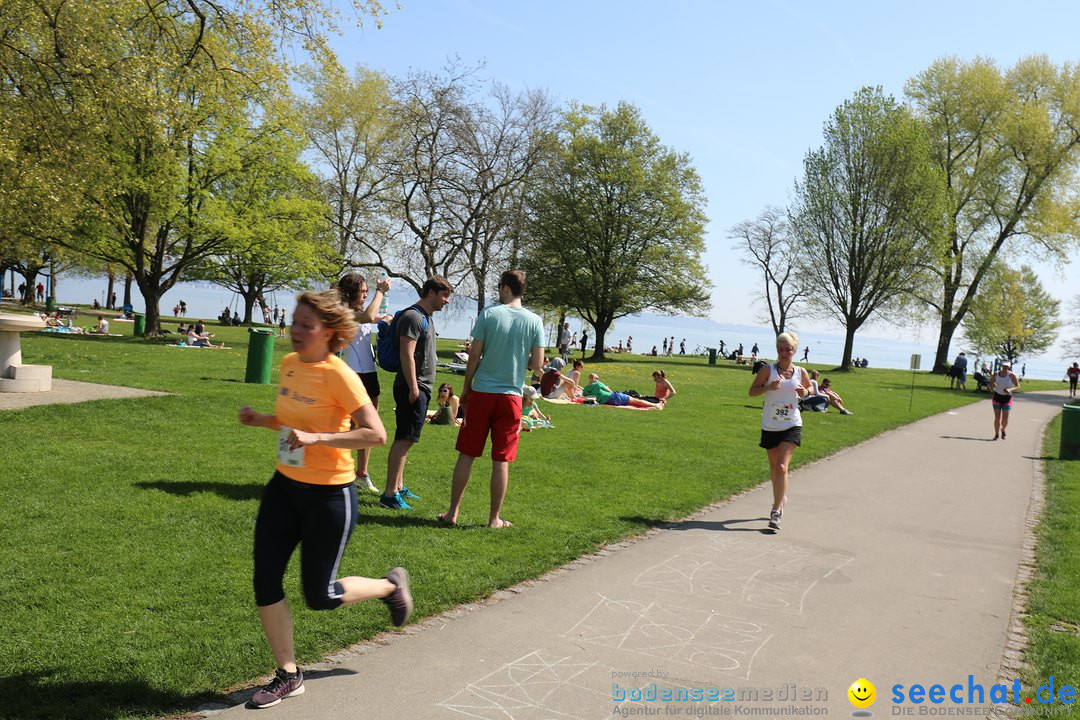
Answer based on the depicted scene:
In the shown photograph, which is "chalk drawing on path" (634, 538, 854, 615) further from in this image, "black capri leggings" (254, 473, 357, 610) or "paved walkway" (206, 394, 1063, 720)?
"black capri leggings" (254, 473, 357, 610)

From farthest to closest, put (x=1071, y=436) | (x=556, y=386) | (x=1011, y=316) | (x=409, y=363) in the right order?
(x=1011, y=316) < (x=556, y=386) < (x=1071, y=436) < (x=409, y=363)

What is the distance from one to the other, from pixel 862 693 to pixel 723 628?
3.16 feet

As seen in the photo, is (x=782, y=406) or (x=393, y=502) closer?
(x=393, y=502)

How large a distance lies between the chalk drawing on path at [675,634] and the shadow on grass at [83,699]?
2.09 meters

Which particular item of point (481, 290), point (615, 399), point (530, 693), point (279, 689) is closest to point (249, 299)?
point (481, 290)

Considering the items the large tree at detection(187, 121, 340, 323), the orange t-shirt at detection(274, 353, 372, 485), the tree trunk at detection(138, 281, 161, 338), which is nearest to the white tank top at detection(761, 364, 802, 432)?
the orange t-shirt at detection(274, 353, 372, 485)

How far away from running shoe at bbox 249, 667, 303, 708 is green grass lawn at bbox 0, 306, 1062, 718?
0.90ft

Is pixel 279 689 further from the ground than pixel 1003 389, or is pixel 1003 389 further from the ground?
pixel 1003 389

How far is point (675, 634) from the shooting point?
16.3 feet

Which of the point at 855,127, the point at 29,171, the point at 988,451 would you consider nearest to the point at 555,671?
the point at 988,451

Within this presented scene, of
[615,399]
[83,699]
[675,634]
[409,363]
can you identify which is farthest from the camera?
[615,399]

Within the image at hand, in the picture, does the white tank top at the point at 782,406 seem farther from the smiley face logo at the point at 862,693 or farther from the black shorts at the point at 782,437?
the smiley face logo at the point at 862,693

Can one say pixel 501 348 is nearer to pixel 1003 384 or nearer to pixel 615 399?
pixel 615 399

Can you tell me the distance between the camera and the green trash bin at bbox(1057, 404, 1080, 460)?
1556 centimetres
